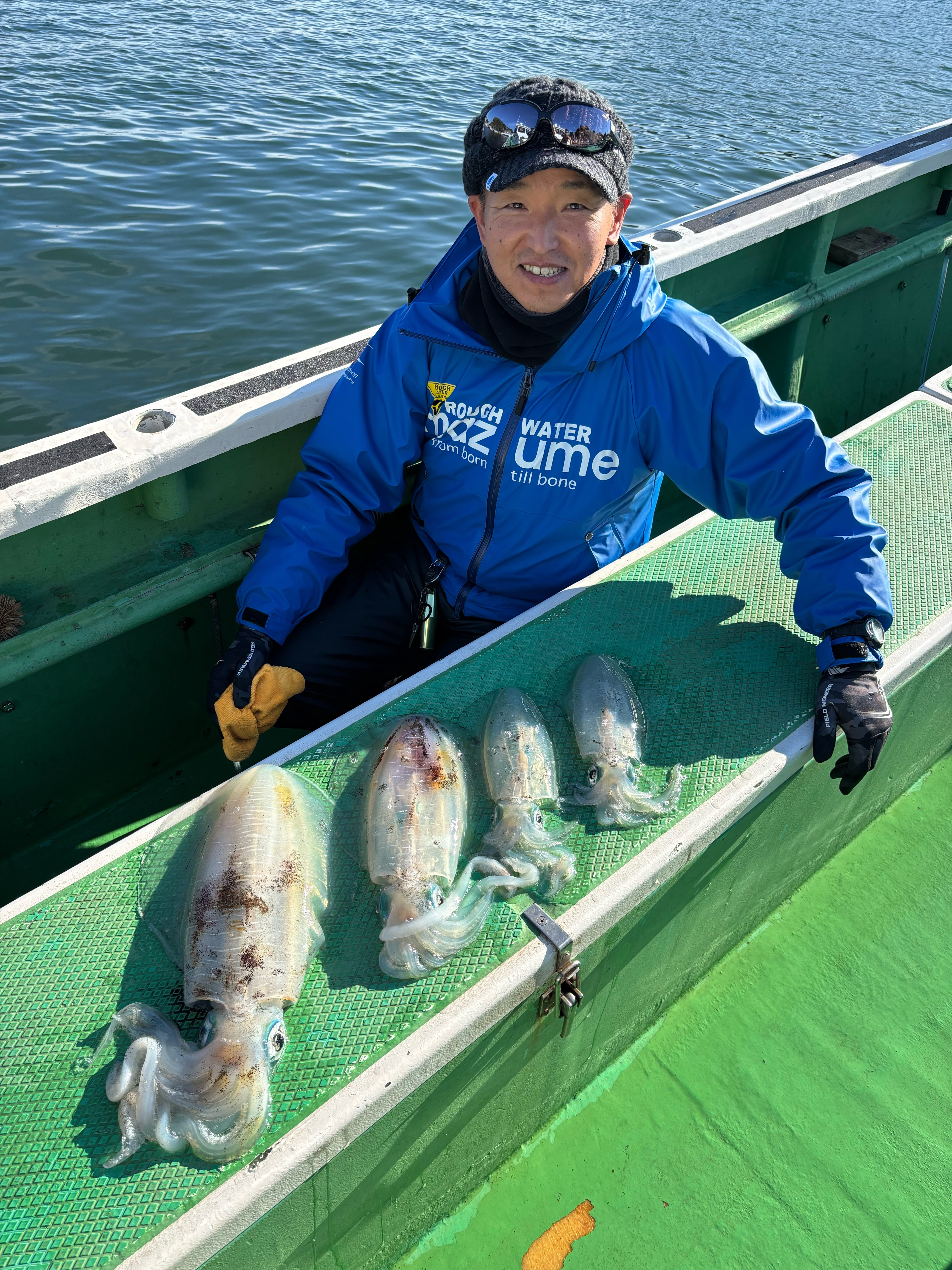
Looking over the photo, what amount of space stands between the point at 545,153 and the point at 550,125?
0.09 meters

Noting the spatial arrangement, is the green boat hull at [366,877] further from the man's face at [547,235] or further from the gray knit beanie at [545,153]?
the gray knit beanie at [545,153]

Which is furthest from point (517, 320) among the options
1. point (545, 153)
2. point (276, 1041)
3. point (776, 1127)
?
point (776, 1127)

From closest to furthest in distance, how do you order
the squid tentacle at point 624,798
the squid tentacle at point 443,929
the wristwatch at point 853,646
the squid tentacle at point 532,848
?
the squid tentacle at point 443,929
the squid tentacle at point 532,848
the squid tentacle at point 624,798
the wristwatch at point 853,646

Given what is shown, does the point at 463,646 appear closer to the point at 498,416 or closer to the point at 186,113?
the point at 498,416

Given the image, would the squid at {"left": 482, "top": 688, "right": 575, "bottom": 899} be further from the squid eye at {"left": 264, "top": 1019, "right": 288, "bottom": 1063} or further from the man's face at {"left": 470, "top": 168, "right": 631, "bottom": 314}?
the man's face at {"left": 470, "top": 168, "right": 631, "bottom": 314}

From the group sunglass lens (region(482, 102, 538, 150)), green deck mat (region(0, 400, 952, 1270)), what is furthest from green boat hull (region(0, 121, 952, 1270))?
sunglass lens (region(482, 102, 538, 150))

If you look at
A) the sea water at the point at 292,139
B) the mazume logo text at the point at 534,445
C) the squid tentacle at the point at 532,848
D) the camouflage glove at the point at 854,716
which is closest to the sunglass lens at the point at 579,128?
the mazume logo text at the point at 534,445

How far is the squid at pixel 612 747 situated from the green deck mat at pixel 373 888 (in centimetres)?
3

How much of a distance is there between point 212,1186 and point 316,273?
937cm

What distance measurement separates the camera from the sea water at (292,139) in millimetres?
8594

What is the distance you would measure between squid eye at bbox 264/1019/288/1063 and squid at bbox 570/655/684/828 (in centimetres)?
83

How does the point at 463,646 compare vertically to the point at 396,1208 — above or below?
above

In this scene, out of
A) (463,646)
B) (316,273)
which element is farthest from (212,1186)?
(316,273)

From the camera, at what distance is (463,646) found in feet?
8.84
